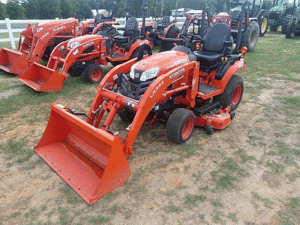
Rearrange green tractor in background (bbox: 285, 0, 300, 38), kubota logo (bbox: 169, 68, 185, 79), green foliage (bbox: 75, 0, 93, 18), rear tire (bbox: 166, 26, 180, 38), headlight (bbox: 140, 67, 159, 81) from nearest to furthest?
kubota logo (bbox: 169, 68, 185, 79), headlight (bbox: 140, 67, 159, 81), rear tire (bbox: 166, 26, 180, 38), green tractor in background (bbox: 285, 0, 300, 38), green foliage (bbox: 75, 0, 93, 18)

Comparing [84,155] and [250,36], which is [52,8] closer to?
[250,36]

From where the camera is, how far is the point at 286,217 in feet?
8.46

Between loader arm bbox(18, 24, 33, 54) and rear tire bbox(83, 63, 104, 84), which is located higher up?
loader arm bbox(18, 24, 33, 54)

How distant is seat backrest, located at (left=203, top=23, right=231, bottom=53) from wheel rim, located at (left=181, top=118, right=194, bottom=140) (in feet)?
6.10

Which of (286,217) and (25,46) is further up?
(25,46)

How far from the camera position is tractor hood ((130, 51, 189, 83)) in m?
3.68

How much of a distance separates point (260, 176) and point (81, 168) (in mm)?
2267

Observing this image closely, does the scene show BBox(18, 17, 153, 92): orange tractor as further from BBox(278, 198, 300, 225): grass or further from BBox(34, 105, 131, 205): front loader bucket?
BBox(278, 198, 300, 225): grass

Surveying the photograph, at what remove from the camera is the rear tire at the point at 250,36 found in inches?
421

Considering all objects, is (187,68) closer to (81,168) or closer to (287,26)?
(81,168)

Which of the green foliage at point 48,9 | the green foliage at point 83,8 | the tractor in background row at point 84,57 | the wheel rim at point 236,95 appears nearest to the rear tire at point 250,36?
the tractor in background row at point 84,57

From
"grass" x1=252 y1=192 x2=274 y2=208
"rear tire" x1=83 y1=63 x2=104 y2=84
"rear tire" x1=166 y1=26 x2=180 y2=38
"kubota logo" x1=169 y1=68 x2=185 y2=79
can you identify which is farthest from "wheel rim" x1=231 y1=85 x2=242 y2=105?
"rear tire" x1=166 y1=26 x2=180 y2=38

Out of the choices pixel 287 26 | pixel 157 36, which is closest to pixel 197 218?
pixel 157 36

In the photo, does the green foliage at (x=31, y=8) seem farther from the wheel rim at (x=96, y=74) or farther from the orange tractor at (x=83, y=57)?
the wheel rim at (x=96, y=74)
